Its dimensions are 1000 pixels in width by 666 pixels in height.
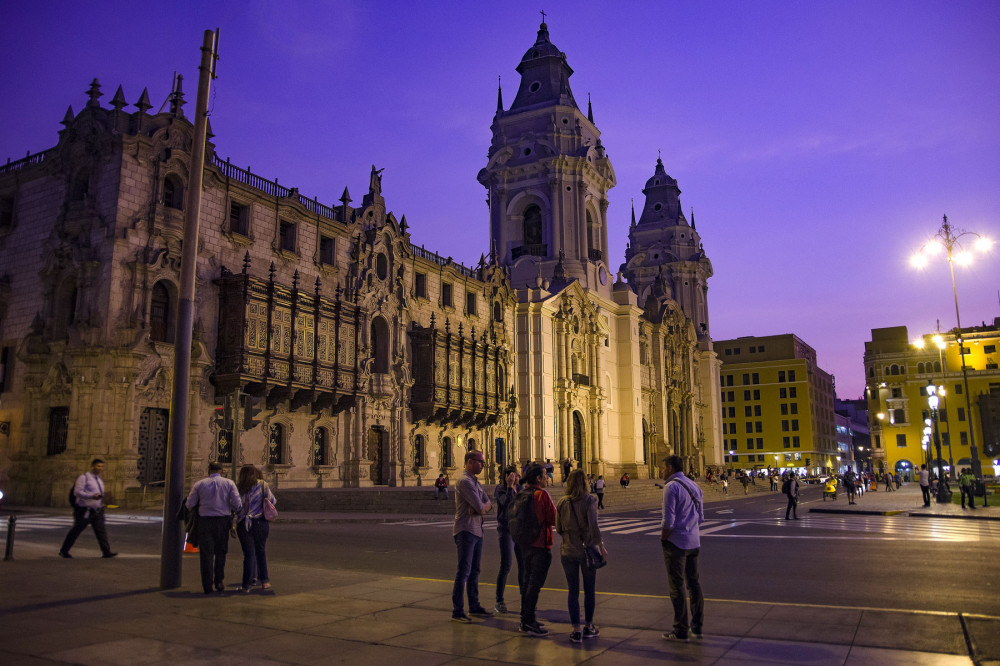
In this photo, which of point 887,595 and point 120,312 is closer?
point 887,595

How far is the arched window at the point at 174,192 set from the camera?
105 feet

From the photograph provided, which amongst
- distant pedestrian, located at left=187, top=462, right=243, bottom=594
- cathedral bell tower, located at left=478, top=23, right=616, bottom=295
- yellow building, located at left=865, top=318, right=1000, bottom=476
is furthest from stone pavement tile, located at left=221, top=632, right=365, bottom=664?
yellow building, located at left=865, top=318, right=1000, bottom=476

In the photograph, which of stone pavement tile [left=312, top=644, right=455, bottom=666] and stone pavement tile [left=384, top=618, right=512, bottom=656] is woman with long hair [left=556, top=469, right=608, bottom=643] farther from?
stone pavement tile [left=312, top=644, right=455, bottom=666]

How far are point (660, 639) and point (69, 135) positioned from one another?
32.0m

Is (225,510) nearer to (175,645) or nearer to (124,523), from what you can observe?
(175,645)

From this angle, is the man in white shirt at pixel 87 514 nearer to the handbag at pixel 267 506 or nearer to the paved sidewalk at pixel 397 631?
the paved sidewalk at pixel 397 631

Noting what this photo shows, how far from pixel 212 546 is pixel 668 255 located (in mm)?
83242

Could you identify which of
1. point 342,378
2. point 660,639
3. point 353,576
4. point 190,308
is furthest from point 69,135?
point 660,639

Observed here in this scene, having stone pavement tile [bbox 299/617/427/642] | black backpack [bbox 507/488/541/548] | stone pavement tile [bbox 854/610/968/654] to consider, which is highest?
black backpack [bbox 507/488/541/548]

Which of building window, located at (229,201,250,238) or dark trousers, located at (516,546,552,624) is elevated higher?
building window, located at (229,201,250,238)

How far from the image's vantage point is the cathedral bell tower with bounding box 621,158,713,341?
89.4 meters

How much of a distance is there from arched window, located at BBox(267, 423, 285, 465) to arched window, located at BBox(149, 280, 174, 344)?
6.26 meters

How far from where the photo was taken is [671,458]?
864cm

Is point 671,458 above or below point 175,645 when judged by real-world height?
above
